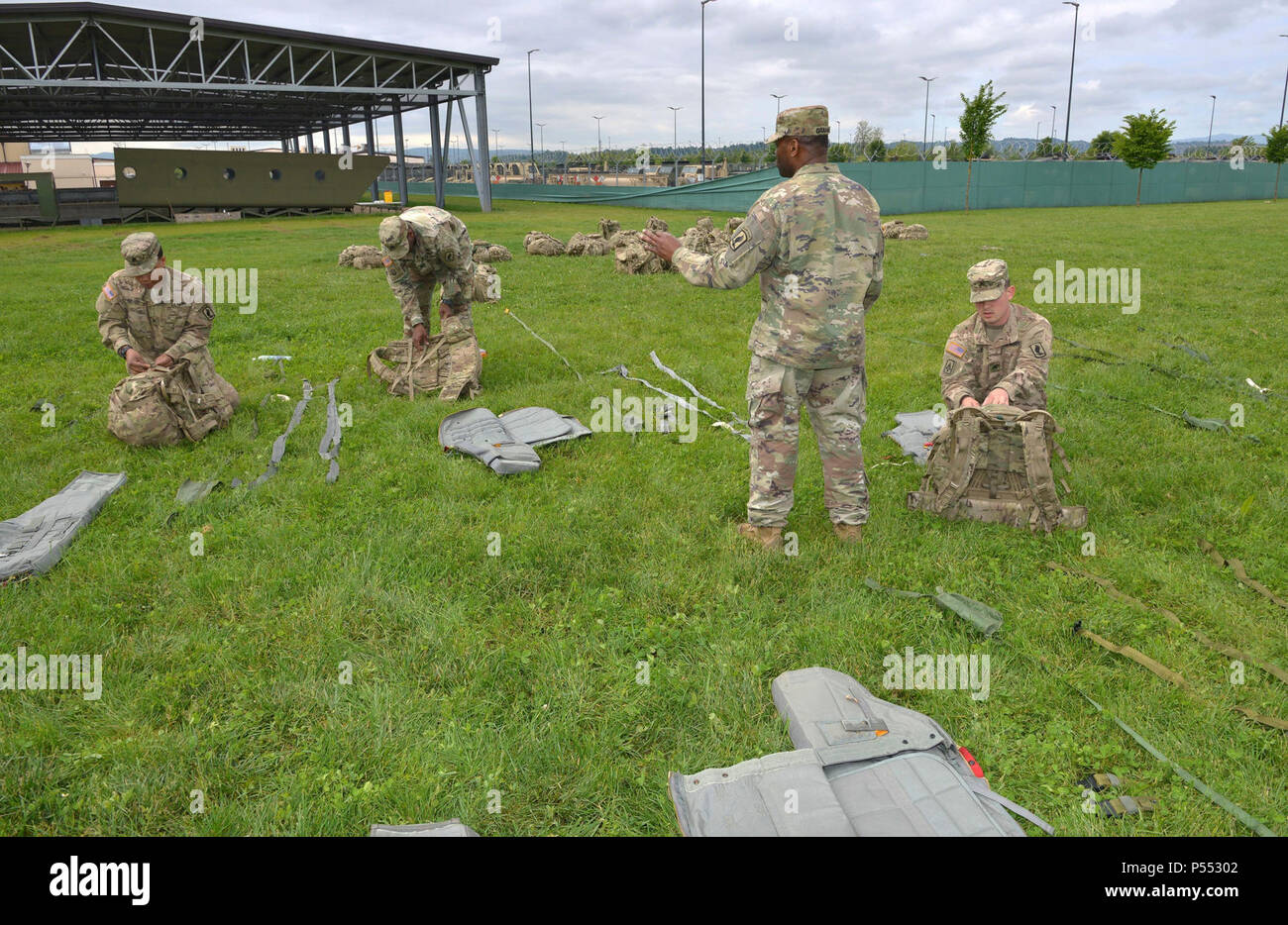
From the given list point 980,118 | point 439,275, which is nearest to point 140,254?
point 439,275

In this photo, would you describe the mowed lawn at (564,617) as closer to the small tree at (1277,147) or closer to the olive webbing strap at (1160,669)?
the olive webbing strap at (1160,669)

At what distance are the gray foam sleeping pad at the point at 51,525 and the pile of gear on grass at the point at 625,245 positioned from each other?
11352mm

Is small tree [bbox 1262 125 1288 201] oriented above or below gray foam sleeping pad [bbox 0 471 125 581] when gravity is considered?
above

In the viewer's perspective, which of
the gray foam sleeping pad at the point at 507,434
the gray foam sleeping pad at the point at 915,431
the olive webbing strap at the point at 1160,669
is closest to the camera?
the olive webbing strap at the point at 1160,669

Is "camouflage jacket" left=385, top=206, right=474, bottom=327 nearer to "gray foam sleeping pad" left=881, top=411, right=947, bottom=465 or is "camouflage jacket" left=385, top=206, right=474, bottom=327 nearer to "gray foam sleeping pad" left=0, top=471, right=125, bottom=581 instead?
"gray foam sleeping pad" left=0, top=471, right=125, bottom=581

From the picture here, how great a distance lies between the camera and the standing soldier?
26.0 ft

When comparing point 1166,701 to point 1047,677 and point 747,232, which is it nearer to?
point 1047,677

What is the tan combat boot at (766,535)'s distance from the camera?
4867mm

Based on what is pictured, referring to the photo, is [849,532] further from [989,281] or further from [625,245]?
[625,245]

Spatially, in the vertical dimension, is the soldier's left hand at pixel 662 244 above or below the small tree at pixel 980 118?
below

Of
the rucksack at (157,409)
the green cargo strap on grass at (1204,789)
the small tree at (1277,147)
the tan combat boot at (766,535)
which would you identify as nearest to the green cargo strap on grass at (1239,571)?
the green cargo strap on grass at (1204,789)

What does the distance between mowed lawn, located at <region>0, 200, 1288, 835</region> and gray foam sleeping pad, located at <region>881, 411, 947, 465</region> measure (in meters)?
0.20

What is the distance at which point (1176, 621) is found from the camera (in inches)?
159

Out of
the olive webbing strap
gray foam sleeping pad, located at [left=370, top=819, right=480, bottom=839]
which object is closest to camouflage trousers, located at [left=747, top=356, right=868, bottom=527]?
the olive webbing strap
